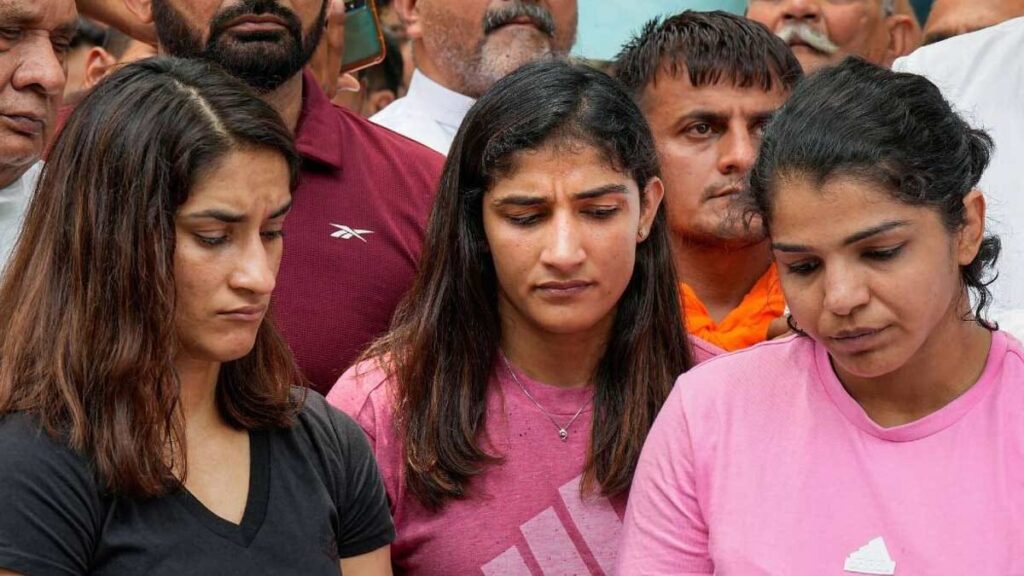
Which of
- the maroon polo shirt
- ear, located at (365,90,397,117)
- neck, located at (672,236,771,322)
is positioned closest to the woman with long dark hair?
the maroon polo shirt

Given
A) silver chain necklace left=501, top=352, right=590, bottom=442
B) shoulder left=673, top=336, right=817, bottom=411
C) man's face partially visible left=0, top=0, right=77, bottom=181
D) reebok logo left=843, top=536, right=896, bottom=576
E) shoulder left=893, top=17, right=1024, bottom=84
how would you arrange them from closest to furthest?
reebok logo left=843, top=536, right=896, bottom=576, shoulder left=673, top=336, right=817, bottom=411, silver chain necklace left=501, top=352, right=590, bottom=442, man's face partially visible left=0, top=0, right=77, bottom=181, shoulder left=893, top=17, right=1024, bottom=84

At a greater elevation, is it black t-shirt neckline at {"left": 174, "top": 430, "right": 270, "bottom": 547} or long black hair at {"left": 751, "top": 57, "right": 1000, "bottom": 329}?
long black hair at {"left": 751, "top": 57, "right": 1000, "bottom": 329}

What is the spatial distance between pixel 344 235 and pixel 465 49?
1247mm

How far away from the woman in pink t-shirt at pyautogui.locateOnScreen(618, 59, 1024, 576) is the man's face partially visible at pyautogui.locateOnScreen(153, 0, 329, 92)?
1.33 meters

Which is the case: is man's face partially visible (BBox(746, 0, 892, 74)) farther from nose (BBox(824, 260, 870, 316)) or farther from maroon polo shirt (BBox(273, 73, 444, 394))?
nose (BBox(824, 260, 870, 316))

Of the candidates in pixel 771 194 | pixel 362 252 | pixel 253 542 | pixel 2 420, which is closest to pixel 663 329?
pixel 771 194

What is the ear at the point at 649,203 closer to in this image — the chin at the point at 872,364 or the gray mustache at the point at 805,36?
the chin at the point at 872,364

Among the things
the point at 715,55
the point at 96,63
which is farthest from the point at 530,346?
the point at 96,63

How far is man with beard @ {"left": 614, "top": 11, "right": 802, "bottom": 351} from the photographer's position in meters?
3.42

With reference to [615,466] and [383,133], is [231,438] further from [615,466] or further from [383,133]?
[383,133]

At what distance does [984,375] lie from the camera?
8.13 ft

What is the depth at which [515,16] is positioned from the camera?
4.32 m

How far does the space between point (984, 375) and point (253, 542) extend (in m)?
1.19

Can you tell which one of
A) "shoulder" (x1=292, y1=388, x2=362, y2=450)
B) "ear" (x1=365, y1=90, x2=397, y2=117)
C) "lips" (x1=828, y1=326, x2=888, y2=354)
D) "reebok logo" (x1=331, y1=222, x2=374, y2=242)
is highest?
"lips" (x1=828, y1=326, x2=888, y2=354)
